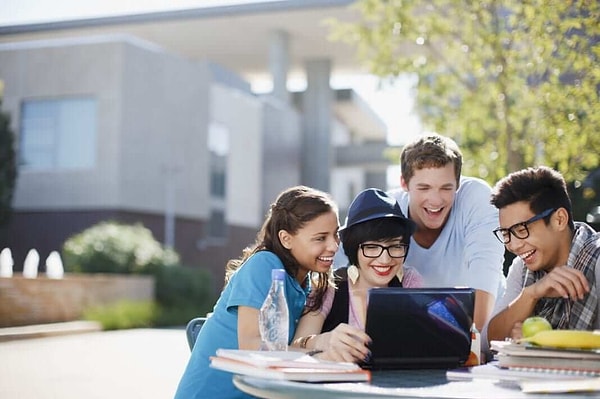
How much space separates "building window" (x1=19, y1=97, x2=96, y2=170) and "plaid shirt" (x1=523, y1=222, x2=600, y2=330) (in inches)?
1059

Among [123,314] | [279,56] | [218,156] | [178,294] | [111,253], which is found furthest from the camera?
[279,56]

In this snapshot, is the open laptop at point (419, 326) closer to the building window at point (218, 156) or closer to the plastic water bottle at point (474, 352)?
the plastic water bottle at point (474, 352)

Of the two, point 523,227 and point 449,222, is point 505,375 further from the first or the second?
point 449,222

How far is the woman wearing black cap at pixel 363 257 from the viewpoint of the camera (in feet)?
11.6

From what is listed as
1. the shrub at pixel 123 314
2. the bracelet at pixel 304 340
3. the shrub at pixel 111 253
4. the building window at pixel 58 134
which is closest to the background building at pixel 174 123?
the building window at pixel 58 134

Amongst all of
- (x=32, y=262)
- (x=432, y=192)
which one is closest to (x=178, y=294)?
(x=32, y=262)

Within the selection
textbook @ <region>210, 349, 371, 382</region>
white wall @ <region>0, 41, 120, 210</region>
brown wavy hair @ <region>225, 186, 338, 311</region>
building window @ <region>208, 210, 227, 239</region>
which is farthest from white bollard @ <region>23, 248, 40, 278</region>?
textbook @ <region>210, 349, 371, 382</region>

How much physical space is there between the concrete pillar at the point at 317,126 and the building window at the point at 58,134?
13753mm

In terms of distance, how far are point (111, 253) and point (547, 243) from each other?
20862mm

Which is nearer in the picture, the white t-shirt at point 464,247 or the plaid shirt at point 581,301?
the plaid shirt at point 581,301

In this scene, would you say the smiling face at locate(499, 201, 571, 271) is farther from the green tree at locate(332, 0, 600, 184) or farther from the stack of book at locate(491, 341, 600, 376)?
the green tree at locate(332, 0, 600, 184)

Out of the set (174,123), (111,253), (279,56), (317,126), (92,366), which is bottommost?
(92,366)

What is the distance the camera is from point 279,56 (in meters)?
37.6

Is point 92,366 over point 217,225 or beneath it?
beneath
